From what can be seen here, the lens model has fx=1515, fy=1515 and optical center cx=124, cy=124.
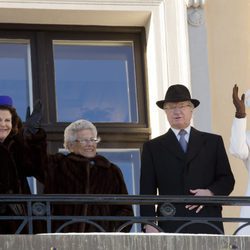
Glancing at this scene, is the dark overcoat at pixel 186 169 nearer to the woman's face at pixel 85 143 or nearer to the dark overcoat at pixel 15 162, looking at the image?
the woman's face at pixel 85 143

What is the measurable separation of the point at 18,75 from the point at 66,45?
487 millimetres

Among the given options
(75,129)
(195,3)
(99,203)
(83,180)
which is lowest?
(99,203)

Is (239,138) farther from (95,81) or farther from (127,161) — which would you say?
(95,81)

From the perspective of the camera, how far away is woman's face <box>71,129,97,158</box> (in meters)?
10.4

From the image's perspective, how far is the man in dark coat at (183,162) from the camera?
33.9ft

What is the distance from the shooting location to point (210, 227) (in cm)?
1021

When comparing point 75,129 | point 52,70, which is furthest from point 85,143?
point 52,70

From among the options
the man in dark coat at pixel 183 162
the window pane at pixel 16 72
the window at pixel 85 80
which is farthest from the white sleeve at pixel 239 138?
the window pane at pixel 16 72

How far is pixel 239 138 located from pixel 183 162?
16.6 inches

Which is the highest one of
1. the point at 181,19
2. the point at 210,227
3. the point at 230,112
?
the point at 181,19

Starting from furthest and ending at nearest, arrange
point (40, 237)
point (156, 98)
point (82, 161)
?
1. point (156, 98)
2. point (82, 161)
3. point (40, 237)

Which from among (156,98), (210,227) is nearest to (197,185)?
(210,227)

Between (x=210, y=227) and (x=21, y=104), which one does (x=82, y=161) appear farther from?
(x=21, y=104)

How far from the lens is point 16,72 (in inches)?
484
